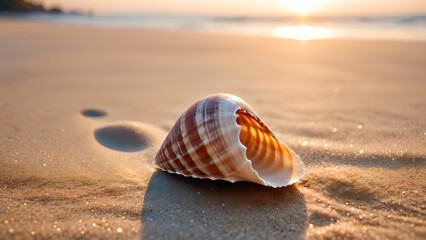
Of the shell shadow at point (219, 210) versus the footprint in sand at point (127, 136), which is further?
the footprint in sand at point (127, 136)

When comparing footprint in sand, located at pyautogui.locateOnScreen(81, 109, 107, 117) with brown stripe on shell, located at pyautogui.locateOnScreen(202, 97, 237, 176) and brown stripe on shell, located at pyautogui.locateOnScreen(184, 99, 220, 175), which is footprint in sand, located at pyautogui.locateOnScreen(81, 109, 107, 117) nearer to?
brown stripe on shell, located at pyautogui.locateOnScreen(184, 99, 220, 175)

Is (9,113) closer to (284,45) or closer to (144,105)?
(144,105)

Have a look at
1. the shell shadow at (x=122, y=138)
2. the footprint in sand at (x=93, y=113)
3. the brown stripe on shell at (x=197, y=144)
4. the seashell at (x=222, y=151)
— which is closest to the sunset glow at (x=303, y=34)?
the footprint in sand at (x=93, y=113)

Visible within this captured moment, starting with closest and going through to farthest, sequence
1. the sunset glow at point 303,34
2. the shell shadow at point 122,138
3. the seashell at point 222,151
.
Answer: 1. the seashell at point 222,151
2. the shell shadow at point 122,138
3. the sunset glow at point 303,34

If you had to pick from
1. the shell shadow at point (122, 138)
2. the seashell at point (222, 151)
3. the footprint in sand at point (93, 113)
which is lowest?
the footprint in sand at point (93, 113)

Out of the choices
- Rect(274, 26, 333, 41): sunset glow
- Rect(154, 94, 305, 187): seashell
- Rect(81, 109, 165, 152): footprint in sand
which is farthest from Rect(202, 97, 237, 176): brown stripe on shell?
Rect(274, 26, 333, 41): sunset glow

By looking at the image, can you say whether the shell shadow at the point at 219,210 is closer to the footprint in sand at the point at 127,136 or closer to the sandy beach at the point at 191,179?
the sandy beach at the point at 191,179

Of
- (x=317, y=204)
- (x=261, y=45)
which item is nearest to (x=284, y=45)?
(x=261, y=45)
